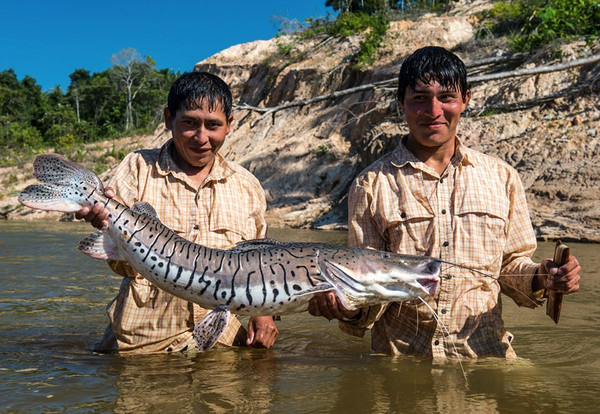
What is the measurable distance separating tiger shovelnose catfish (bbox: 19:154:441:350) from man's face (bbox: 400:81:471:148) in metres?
0.78

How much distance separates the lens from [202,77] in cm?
397

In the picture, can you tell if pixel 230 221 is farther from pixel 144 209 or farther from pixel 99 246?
pixel 99 246

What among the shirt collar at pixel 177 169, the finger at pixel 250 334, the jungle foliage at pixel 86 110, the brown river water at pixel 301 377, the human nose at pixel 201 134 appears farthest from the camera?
the jungle foliage at pixel 86 110

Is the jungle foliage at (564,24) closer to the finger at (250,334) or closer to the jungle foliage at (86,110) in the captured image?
the finger at (250,334)

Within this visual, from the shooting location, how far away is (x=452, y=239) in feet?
11.5

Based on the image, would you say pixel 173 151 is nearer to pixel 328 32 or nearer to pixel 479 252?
pixel 479 252

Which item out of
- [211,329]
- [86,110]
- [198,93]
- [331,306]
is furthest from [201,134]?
[86,110]

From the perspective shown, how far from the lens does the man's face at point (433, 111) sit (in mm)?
3465

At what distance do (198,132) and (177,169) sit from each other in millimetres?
328

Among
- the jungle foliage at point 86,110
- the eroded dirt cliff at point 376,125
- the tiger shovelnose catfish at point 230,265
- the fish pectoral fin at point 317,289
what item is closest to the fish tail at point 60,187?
the tiger shovelnose catfish at point 230,265

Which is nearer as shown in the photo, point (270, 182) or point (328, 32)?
point (270, 182)

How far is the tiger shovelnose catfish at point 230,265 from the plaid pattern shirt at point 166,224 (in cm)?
41

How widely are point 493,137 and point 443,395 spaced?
11.7m

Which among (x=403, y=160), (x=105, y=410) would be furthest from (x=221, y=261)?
(x=403, y=160)
